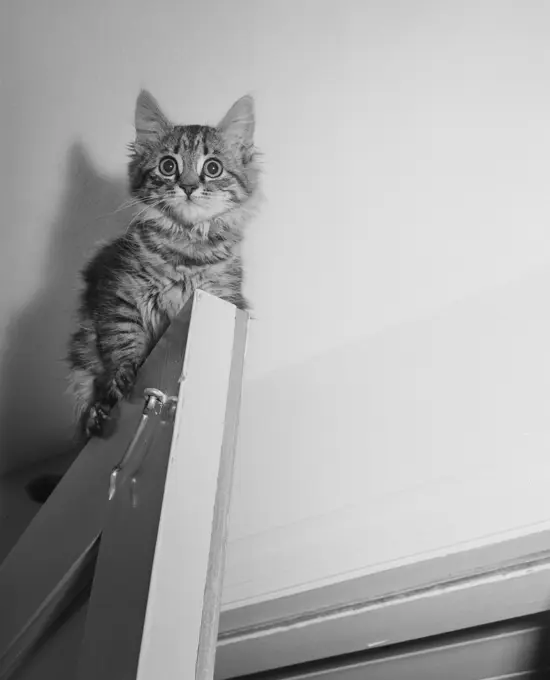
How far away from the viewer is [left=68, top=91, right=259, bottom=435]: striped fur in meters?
0.93

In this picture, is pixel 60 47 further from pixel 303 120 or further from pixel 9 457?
pixel 9 457

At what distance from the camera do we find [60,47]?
125 centimetres

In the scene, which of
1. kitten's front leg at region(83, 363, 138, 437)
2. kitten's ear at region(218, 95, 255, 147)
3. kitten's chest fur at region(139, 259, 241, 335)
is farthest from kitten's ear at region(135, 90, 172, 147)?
kitten's front leg at region(83, 363, 138, 437)

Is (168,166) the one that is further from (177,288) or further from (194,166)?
(177,288)

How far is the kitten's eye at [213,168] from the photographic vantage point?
A: 100 cm

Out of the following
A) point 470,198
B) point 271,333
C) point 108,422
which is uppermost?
point 470,198

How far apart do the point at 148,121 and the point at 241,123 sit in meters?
0.17

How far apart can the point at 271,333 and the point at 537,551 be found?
18.3 inches

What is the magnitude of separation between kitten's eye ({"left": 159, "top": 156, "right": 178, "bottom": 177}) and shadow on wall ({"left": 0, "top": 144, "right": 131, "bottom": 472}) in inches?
5.8

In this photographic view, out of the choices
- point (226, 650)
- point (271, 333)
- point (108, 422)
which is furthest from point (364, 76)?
point (226, 650)

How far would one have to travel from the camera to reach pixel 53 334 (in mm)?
1153

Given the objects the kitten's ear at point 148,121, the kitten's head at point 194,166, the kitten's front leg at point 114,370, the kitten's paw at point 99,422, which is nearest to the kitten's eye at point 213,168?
the kitten's head at point 194,166

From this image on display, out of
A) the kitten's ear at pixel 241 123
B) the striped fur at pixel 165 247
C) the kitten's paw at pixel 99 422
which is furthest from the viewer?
the kitten's ear at pixel 241 123

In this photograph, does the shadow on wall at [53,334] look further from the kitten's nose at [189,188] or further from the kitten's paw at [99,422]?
the kitten's paw at [99,422]
